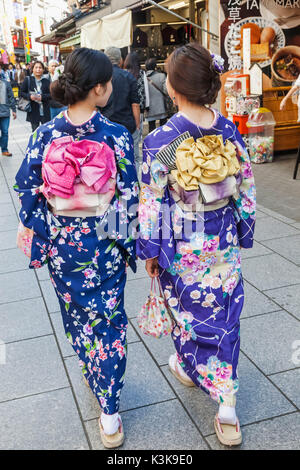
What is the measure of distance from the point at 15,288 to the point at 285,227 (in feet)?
9.16

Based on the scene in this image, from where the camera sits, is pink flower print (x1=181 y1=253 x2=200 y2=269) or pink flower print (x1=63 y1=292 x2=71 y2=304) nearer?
pink flower print (x1=181 y1=253 x2=200 y2=269)

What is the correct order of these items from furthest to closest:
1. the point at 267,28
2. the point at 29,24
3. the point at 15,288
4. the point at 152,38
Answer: the point at 29,24 → the point at 152,38 → the point at 267,28 → the point at 15,288

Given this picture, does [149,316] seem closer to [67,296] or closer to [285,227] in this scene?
[67,296]

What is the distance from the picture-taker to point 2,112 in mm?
9836

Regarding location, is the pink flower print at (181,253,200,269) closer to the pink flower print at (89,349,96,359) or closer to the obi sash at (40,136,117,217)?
the obi sash at (40,136,117,217)

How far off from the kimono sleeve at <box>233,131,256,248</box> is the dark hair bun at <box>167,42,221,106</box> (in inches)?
11.6

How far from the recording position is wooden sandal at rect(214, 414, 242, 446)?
2.21 meters

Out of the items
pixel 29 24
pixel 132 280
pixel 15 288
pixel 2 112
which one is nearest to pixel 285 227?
pixel 132 280

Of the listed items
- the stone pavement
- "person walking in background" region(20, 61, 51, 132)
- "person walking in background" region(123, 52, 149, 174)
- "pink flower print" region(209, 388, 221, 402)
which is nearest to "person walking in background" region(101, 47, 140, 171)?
"person walking in background" region(123, 52, 149, 174)

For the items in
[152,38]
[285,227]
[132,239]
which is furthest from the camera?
[152,38]

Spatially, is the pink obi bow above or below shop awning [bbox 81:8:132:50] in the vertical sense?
below

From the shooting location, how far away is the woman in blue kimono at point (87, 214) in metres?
2.10

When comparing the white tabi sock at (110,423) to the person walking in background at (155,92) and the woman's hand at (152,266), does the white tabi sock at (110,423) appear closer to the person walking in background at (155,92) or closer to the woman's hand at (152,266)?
the woman's hand at (152,266)

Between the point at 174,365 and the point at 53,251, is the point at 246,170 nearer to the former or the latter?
the point at 53,251
